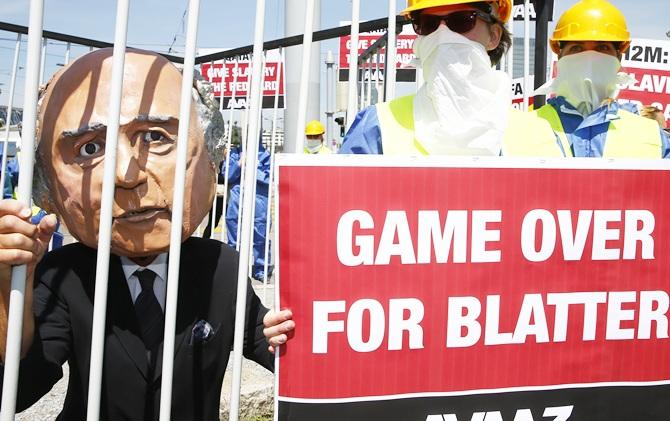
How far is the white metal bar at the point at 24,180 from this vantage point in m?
1.28

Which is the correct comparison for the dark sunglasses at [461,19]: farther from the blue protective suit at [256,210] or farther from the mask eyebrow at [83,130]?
the blue protective suit at [256,210]

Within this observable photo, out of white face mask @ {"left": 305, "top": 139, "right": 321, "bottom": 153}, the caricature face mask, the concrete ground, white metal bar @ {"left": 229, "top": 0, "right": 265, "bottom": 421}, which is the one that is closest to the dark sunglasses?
white metal bar @ {"left": 229, "top": 0, "right": 265, "bottom": 421}

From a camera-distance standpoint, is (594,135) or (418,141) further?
(594,135)

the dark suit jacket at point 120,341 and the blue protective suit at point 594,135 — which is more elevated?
the blue protective suit at point 594,135

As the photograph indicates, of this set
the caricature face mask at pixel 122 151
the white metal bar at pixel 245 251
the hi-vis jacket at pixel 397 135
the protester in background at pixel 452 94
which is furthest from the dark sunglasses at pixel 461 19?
the caricature face mask at pixel 122 151

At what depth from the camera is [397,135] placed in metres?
2.01

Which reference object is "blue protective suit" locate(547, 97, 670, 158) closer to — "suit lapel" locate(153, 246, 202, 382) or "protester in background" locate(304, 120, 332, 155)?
"suit lapel" locate(153, 246, 202, 382)

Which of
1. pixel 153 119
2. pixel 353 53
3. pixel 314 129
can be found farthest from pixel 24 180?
pixel 314 129

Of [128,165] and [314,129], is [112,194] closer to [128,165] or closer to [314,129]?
[128,165]

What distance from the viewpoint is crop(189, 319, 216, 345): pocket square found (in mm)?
1604

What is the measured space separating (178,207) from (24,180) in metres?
0.31

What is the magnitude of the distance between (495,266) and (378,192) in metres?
0.36

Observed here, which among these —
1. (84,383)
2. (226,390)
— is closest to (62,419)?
(84,383)

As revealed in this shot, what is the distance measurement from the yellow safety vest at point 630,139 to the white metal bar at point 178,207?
5.26ft
